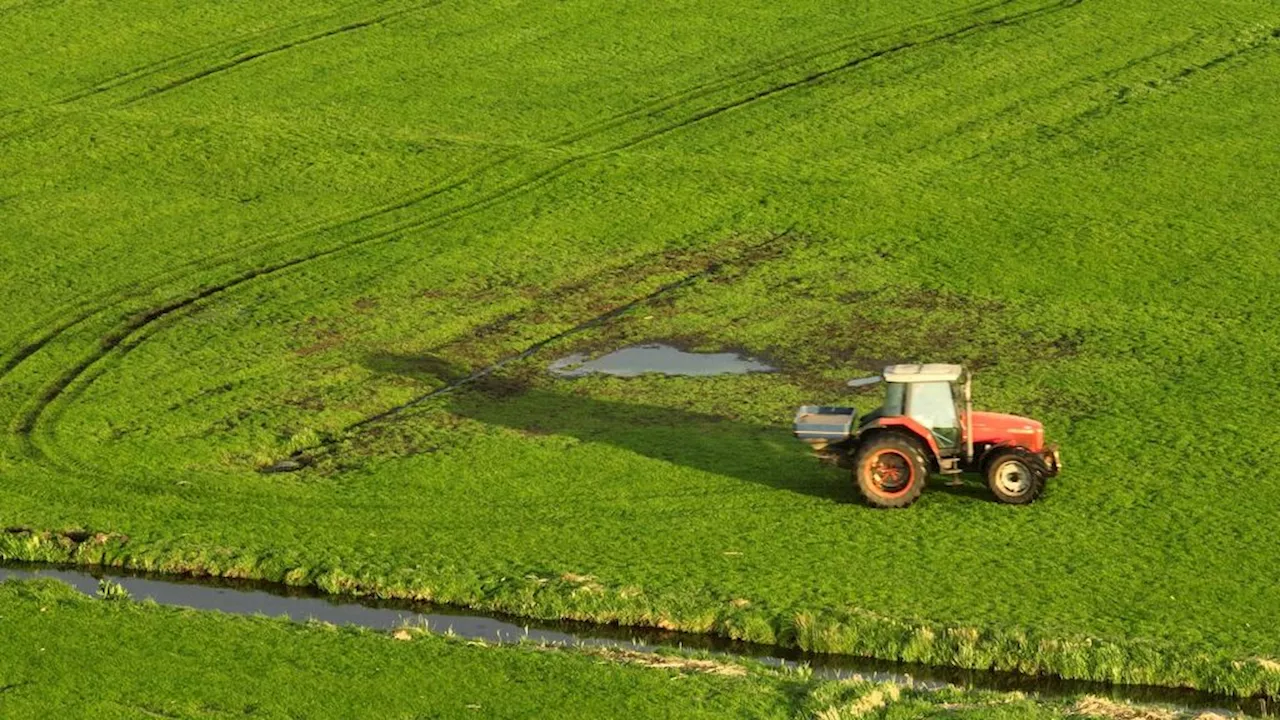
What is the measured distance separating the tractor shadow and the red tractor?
2.80 ft

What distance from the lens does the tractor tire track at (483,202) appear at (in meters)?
41.5

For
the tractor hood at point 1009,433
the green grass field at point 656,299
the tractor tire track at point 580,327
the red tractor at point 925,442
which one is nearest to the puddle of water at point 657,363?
the green grass field at point 656,299

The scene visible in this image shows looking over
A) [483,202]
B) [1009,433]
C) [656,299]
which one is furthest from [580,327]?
[1009,433]

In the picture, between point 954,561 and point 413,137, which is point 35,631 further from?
point 413,137

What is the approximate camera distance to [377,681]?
27156mm

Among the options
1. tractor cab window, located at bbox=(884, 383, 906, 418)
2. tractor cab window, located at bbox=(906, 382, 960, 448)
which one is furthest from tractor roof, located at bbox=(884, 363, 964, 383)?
tractor cab window, located at bbox=(884, 383, 906, 418)

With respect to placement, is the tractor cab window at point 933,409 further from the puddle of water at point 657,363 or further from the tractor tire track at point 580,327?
the tractor tire track at point 580,327

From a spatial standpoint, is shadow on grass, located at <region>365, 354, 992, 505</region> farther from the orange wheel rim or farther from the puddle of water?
the puddle of water

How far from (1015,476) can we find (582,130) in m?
26.6

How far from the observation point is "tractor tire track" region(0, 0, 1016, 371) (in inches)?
1785

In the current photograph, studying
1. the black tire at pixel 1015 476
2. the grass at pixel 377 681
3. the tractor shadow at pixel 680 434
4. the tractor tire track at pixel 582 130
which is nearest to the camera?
the grass at pixel 377 681

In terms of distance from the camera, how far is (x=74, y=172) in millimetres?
55406

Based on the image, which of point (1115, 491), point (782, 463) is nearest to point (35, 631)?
point (782, 463)

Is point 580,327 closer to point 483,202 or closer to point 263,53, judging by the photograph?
point 483,202
